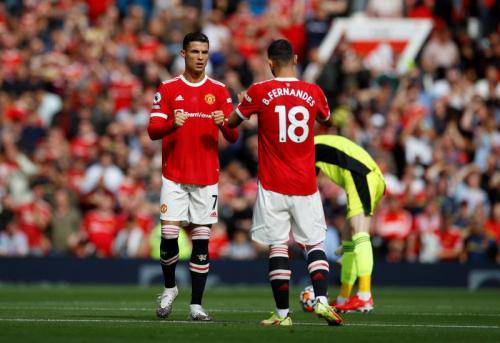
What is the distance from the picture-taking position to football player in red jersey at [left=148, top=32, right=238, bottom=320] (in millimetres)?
13391

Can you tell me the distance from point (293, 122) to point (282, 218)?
0.89 m

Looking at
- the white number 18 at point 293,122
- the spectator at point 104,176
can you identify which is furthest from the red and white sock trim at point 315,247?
the spectator at point 104,176

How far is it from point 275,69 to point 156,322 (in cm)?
266

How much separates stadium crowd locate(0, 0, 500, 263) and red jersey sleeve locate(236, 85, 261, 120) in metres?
11.2

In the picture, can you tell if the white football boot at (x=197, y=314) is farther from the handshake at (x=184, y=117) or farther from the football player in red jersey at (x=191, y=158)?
the handshake at (x=184, y=117)

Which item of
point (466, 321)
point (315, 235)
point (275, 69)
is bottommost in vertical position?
point (466, 321)

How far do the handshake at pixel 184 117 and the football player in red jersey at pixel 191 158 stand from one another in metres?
0.21

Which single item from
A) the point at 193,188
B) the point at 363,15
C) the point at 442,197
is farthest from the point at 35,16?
the point at 193,188

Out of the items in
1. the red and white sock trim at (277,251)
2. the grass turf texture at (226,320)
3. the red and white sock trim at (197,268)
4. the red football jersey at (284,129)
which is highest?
the red football jersey at (284,129)

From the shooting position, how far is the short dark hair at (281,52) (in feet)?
40.3

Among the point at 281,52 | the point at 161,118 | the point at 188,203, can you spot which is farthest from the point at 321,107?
the point at 188,203

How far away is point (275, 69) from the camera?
40.8 ft

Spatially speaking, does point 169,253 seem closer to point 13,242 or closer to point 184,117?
point 184,117

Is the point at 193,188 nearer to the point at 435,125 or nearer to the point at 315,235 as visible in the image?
the point at 315,235
